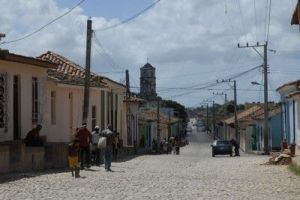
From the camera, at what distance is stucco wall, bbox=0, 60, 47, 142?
923 inches

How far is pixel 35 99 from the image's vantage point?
2627 centimetres

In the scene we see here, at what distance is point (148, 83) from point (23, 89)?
6047cm

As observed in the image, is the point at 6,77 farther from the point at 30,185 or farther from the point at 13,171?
the point at 30,185

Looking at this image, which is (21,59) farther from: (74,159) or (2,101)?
(74,159)

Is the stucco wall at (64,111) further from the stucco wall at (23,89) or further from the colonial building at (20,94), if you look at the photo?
the stucco wall at (23,89)

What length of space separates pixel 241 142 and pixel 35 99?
62.5 m

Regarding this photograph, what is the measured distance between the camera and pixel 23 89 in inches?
983

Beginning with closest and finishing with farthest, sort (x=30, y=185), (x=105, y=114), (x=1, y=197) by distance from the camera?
(x=1, y=197) → (x=30, y=185) → (x=105, y=114)

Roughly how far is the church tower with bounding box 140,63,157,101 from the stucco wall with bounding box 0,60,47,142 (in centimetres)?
5854

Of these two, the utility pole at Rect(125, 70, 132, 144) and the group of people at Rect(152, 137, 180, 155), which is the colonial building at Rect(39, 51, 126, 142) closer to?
the utility pole at Rect(125, 70, 132, 144)

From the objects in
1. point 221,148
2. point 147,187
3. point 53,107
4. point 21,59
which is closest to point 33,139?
point 21,59

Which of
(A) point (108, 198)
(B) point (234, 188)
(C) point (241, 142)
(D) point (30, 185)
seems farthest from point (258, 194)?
(C) point (241, 142)

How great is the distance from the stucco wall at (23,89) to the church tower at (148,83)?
192 feet

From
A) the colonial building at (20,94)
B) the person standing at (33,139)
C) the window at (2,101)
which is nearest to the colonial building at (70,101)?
the colonial building at (20,94)
